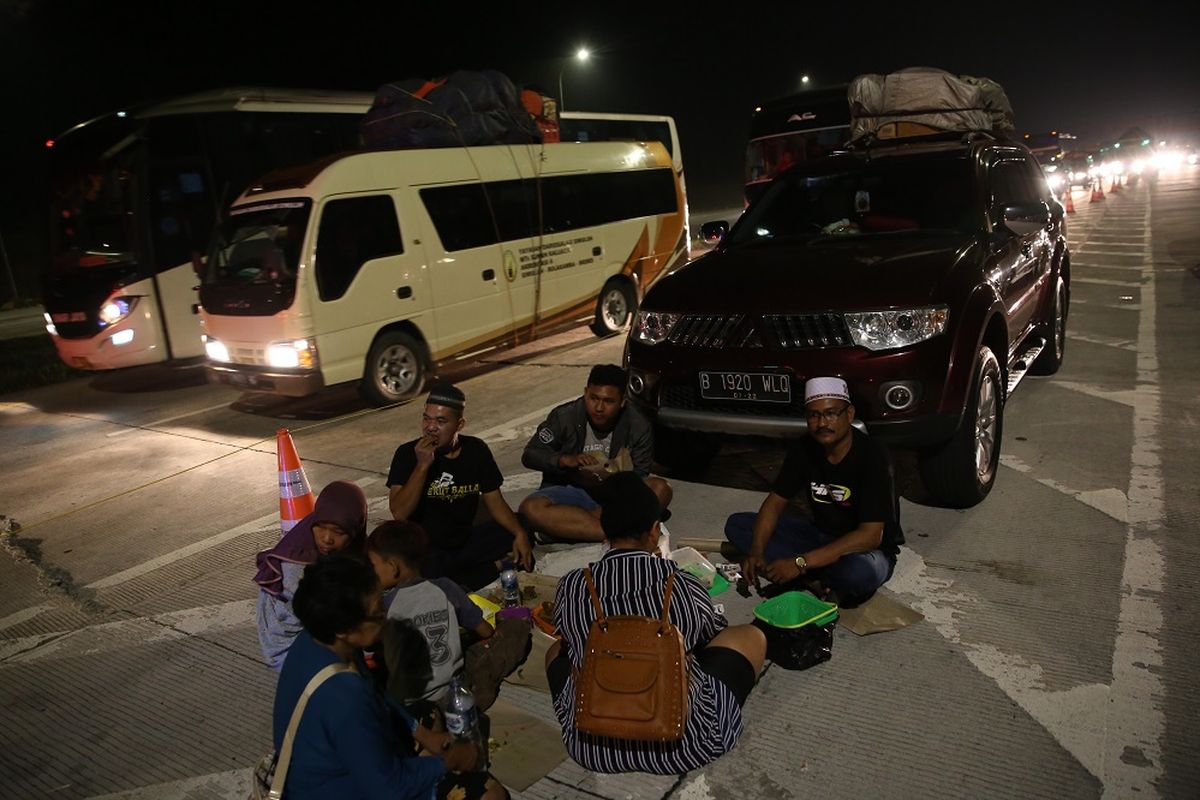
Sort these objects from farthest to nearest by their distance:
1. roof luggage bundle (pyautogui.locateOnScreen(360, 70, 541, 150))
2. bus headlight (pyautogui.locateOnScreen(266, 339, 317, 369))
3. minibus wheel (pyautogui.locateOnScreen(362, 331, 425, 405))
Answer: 1. roof luggage bundle (pyautogui.locateOnScreen(360, 70, 541, 150))
2. minibus wheel (pyautogui.locateOnScreen(362, 331, 425, 405))
3. bus headlight (pyautogui.locateOnScreen(266, 339, 317, 369))

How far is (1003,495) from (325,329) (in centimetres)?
579

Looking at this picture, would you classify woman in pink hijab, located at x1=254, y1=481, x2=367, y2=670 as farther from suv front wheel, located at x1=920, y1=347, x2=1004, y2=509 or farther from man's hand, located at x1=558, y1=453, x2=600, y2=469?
suv front wheel, located at x1=920, y1=347, x2=1004, y2=509

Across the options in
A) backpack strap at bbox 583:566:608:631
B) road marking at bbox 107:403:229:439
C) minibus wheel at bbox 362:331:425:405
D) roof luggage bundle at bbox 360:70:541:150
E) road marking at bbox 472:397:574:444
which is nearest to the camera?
backpack strap at bbox 583:566:608:631

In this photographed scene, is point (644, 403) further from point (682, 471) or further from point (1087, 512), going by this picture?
point (1087, 512)

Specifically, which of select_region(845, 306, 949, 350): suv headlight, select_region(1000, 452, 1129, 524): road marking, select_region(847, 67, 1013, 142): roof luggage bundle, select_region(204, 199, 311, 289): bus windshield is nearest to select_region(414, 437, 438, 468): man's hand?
select_region(845, 306, 949, 350): suv headlight

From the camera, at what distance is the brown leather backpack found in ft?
8.09

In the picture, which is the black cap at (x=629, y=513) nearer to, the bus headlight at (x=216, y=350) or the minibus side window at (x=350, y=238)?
the minibus side window at (x=350, y=238)

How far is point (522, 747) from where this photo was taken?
9.86 ft

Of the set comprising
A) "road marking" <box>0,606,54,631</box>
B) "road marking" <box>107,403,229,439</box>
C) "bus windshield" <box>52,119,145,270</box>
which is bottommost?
"road marking" <box>107,403,229,439</box>

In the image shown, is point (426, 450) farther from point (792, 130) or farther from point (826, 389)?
point (792, 130)

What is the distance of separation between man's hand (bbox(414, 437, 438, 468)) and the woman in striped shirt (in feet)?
4.44

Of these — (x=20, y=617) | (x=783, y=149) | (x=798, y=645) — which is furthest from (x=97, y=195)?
(x=783, y=149)

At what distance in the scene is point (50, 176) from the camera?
11.1m

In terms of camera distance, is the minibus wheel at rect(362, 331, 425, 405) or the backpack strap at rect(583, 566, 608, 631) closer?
the backpack strap at rect(583, 566, 608, 631)
